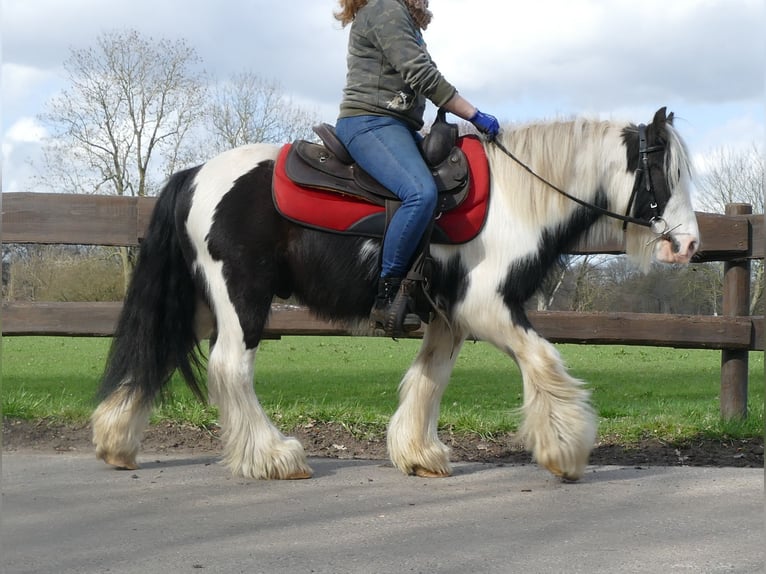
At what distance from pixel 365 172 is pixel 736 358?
13.5 ft

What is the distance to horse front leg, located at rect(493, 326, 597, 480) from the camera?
16.5 feet

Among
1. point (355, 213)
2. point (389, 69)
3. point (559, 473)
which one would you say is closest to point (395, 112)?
point (389, 69)

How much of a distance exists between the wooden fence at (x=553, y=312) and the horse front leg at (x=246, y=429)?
1.98 meters

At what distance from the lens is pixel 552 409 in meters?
5.04

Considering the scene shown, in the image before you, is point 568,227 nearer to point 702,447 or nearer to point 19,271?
point 702,447

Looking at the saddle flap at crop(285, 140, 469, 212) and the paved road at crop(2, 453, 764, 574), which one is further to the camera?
the saddle flap at crop(285, 140, 469, 212)

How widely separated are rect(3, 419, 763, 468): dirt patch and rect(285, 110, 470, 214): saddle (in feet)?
6.19

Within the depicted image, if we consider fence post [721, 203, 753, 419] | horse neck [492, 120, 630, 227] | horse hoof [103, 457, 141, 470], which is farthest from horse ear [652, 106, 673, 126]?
horse hoof [103, 457, 141, 470]

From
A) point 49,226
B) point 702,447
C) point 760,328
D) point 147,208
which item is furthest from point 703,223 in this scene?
point 49,226

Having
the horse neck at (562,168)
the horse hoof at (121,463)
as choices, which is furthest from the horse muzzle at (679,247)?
the horse hoof at (121,463)

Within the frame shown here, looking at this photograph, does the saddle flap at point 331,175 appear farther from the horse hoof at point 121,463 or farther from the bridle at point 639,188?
the horse hoof at point 121,463

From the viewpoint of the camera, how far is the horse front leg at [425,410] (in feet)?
17.9

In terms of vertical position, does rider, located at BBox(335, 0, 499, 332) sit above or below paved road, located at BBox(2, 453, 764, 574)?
above

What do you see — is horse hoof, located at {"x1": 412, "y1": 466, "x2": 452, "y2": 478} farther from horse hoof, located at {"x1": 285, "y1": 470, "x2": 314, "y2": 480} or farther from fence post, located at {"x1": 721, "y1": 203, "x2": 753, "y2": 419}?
fence post, located at {"x1": 721, "y1": 203, "x2": 753, "y2": 419}
